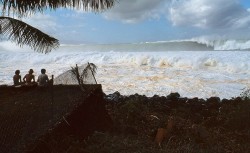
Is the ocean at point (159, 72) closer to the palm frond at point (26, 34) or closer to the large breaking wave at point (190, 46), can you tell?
the palm frond at point (26, 34)

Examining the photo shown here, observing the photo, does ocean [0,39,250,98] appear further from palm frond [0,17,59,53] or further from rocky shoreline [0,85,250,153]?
palm frond [0,17,59,53]

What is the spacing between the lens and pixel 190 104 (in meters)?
12.0

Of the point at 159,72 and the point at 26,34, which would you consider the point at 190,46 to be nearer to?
the point at 159,72

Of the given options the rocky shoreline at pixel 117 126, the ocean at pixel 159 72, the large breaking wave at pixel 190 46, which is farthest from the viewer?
the large breaking wave at pixel 190 46

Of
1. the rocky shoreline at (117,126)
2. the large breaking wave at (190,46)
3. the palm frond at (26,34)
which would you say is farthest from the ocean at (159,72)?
the large breaking wave at (190,46)

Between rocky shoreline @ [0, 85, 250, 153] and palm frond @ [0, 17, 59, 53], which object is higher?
palm frond @ [0, 17, 59, 53]

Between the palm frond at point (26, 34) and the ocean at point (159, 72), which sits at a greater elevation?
the palm frond at point (26, 34)

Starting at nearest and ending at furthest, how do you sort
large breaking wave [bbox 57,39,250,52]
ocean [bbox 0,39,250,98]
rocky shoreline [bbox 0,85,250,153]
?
rocky shoreline [bbox 0,85,250,153] < ocean [bbox 0,39,250,98] < large breaking wave [bbox 57,39,250,52]

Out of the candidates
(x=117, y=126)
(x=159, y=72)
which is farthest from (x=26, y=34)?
(x=159, y=72)

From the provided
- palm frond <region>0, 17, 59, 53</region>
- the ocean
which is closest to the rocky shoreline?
palm frond <region>0, 17, 59, 53</region>

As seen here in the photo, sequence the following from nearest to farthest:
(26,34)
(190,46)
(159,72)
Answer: (26,34)
(159,72)
(190,46)

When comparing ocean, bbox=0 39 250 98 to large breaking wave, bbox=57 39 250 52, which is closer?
ocean, bbox=0 39 250 98

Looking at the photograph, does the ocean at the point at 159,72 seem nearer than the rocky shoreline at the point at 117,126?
No

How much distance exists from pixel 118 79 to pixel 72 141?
45.9ft
